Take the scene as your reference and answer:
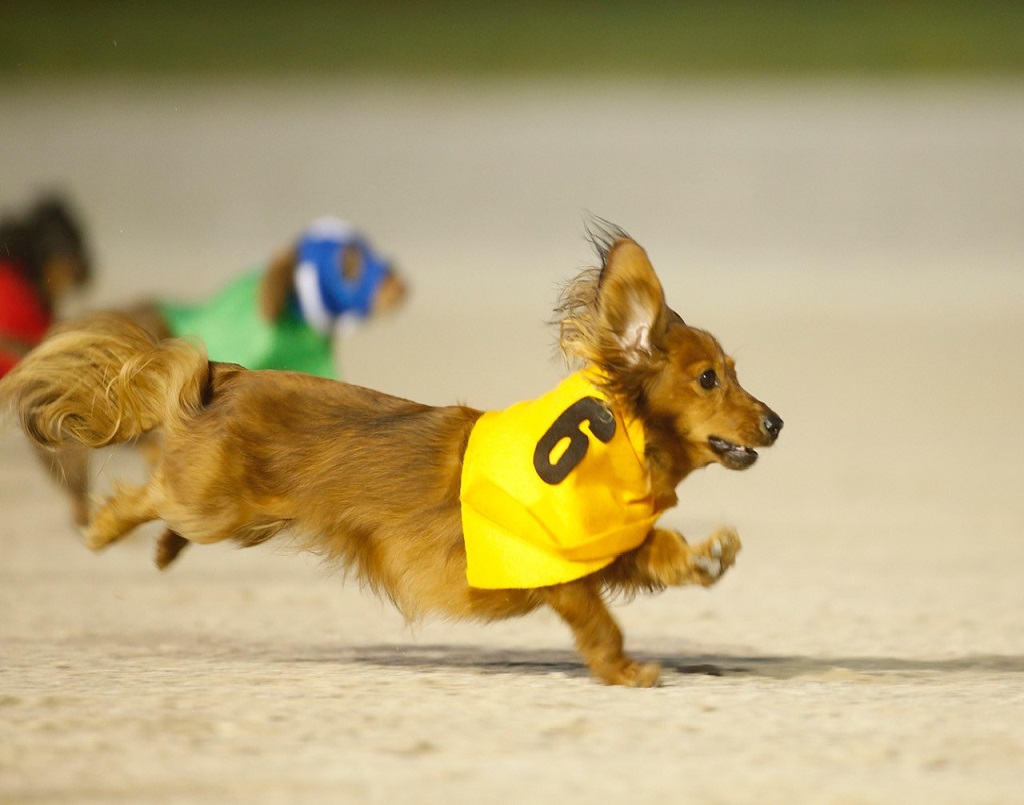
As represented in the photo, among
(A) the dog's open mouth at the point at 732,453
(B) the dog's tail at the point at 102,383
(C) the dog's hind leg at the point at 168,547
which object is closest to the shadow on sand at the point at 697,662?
(C) the dog's hind leg at the point at 168,547

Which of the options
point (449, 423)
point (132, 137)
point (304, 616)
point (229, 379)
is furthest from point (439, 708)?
point (132, 137)

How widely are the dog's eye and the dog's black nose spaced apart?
8.1 inches

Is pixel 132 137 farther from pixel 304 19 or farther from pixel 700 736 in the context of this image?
pixel 700 736

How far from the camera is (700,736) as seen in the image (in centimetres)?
484

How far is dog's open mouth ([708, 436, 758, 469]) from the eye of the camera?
218 inches

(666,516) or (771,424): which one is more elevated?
(666,516)

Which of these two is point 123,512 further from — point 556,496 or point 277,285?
point 277,285

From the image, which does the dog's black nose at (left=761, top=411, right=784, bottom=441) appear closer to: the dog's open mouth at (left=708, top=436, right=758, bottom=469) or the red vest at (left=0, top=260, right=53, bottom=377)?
the dog's open mouth at (left=708, top=436, right=758, bottom=469)

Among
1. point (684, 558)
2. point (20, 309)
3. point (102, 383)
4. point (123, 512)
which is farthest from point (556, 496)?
point (20, 309)

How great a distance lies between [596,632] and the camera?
18.2 feet

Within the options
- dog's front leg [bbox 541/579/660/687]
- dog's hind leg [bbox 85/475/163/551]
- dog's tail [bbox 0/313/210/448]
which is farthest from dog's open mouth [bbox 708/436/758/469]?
dog's hind leg [bbox 85/475/163/551]

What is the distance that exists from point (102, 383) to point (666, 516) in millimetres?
5001

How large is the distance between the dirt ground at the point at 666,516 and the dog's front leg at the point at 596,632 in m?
0.09

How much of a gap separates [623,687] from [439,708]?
745 mm
